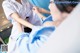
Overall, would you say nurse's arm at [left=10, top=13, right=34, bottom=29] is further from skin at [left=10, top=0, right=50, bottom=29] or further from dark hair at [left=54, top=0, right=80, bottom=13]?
dark hair at [left=54, top=0, right=80, bottom=13]

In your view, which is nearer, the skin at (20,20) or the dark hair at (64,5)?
the dark hair at (64,5)

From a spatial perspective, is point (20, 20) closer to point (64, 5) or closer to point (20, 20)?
point (20, 20)

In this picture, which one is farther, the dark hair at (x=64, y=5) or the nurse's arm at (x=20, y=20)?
the nurse's arm at (x=20, y=20)

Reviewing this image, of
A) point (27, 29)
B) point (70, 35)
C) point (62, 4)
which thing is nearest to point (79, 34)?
point (70, 35)

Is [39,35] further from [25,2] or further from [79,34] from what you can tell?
[25,2]

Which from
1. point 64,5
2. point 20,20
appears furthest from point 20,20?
point 64,5

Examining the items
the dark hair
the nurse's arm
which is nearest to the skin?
the nurse's arm

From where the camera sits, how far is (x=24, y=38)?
18.1 inches

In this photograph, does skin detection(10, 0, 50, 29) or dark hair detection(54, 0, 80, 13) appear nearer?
dark hair detection(54, 0, 80, 13)

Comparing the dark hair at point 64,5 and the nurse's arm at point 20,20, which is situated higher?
the nurse's arm at point 20,20

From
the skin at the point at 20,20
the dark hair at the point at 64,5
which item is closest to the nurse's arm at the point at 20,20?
the skin at the point at 20,20

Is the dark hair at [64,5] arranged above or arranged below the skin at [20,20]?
below

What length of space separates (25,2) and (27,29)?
205mm

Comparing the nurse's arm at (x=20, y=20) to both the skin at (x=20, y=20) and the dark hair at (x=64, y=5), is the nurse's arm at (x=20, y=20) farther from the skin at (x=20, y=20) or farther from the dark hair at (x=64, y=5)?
the dark hair at (x=64, y=5)
